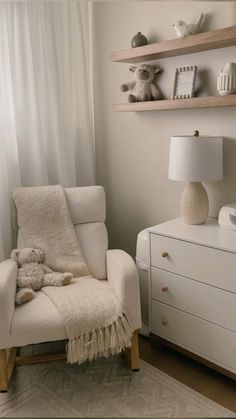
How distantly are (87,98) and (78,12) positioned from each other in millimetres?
568

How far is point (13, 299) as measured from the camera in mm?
1898

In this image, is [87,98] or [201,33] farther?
[87,98]

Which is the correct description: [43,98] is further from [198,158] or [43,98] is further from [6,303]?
[6,303]

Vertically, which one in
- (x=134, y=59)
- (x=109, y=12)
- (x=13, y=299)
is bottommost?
(x=13, y=299)

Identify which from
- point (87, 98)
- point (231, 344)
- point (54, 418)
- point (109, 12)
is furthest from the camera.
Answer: point (87, 98)

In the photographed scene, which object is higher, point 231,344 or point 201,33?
point 201,33

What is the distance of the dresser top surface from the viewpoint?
1813 mm

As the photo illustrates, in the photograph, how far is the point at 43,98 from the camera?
8.36ft

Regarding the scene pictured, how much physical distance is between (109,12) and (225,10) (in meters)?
0.95

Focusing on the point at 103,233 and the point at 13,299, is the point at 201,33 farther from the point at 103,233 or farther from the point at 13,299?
the point at 13,299

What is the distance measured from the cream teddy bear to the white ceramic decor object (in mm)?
1300

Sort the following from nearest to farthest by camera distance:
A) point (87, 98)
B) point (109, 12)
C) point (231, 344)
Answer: point (231, 344) < point (109, 12) < point (87, 98)

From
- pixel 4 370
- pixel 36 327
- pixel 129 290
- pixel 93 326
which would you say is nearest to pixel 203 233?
pixel 129 290

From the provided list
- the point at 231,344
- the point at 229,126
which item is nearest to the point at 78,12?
the point at 229,126
